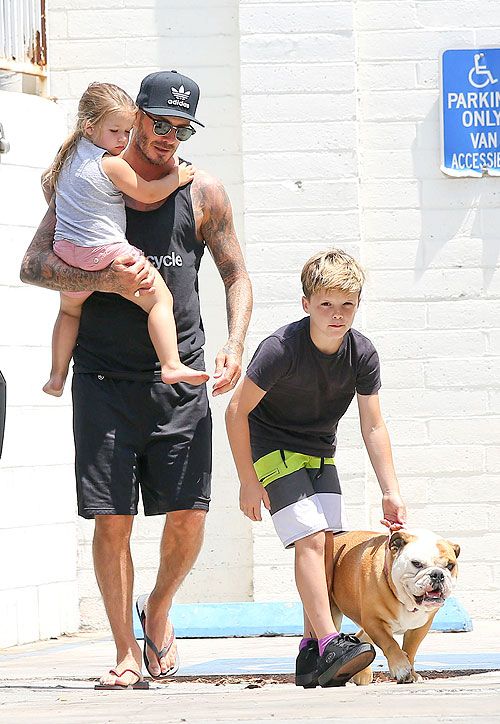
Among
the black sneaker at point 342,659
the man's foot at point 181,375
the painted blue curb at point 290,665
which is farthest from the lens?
the painted blue curb at point 290,665

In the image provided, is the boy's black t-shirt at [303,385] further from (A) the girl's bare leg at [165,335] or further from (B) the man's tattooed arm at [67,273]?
(B) the man's tattooed arm at [67,273]

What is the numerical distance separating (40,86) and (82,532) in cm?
240

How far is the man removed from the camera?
14.4 ft

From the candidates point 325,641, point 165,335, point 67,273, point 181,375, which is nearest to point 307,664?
point 325,641

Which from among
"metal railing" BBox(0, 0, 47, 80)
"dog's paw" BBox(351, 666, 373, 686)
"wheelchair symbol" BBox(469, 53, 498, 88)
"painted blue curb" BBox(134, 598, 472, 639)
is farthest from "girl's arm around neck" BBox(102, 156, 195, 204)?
"wheelchair symbol" BBox(469, 53, 498, 88)

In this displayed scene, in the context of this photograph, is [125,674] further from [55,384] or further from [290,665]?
[290,665]

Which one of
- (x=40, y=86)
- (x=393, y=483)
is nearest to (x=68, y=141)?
(x=393, y=483)

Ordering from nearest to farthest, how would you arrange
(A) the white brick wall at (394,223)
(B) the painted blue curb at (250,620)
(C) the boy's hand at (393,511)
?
1. (C) the boy's hand at (393,511)
2. (B) the painted blue curb at (250,620)
3. (A) the white brick wall at (394,223)

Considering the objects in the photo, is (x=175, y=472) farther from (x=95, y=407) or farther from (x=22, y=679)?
(x=22, y=679)

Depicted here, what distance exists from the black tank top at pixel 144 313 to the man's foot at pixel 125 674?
95 centimetres

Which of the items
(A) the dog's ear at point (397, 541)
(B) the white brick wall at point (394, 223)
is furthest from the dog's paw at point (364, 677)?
(B) the white brick wall at point (394, 223)

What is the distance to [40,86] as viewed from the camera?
6926mm

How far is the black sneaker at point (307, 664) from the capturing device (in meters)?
4.35

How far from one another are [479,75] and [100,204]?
11.5ft
